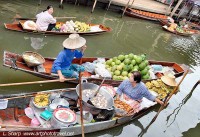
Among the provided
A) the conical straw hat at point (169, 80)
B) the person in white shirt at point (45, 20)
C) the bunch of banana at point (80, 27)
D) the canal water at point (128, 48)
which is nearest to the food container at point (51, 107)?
the canal water at point (128, 48)

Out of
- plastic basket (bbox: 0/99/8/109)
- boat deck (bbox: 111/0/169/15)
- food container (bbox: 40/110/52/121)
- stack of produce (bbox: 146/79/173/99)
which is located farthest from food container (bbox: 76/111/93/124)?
boat deck (bbox: 111/0/169/15)

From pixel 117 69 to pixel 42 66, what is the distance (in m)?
2.79

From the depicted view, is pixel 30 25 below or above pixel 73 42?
below

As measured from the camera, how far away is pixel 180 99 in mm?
10430

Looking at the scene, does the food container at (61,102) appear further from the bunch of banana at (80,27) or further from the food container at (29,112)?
the bunch of banana at (80,27)

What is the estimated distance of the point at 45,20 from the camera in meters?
11.0

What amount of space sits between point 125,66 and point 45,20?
4577 mm

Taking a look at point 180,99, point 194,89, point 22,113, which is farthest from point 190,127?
point 22,113

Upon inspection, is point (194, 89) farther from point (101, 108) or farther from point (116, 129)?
point (101, 108)

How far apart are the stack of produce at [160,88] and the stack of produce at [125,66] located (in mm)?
709

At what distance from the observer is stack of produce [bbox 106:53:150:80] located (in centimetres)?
892

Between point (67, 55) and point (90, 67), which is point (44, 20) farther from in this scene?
point (67, 55)

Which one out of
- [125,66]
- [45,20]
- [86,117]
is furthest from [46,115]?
[45,20]

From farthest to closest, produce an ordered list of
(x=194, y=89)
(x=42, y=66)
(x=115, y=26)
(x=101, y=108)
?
(x=115, y=26) < (x=194, y=89) < (x=42, y=66) < (x=101, y=108)
